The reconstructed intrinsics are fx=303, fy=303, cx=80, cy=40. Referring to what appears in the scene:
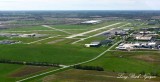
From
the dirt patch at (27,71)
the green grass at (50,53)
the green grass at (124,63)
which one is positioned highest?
the green grass at (124,63)

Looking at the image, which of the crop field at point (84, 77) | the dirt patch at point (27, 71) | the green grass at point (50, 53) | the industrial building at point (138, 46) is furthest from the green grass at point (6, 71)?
the industrial building at point (138, 46)

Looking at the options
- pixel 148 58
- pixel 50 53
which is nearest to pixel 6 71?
pixel 50 53

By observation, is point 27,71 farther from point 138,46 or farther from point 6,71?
point 138,46

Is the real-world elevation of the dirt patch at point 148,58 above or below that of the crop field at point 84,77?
below

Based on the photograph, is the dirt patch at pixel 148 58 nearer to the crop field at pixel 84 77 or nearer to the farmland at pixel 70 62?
the farmland at pixel 70 62

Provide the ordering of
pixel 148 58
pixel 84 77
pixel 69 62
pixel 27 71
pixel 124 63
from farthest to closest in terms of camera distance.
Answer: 1. pixel 148 58
2. pixel 69 62
3. pixel 124 63
4. pixel 27 71
5. pixel 84 77

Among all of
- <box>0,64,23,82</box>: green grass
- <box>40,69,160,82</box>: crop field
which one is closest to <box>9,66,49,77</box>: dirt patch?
<box>0,64,23,82</box>: green grass

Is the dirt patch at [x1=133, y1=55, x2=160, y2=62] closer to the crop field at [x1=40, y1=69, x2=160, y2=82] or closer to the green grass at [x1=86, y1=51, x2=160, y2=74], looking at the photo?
the green grass at [x1=86, y1=51, x2=160, y2=74]

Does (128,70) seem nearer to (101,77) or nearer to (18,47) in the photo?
(101,77)

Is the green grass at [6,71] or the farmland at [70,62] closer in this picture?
the green grass at [6,71]
